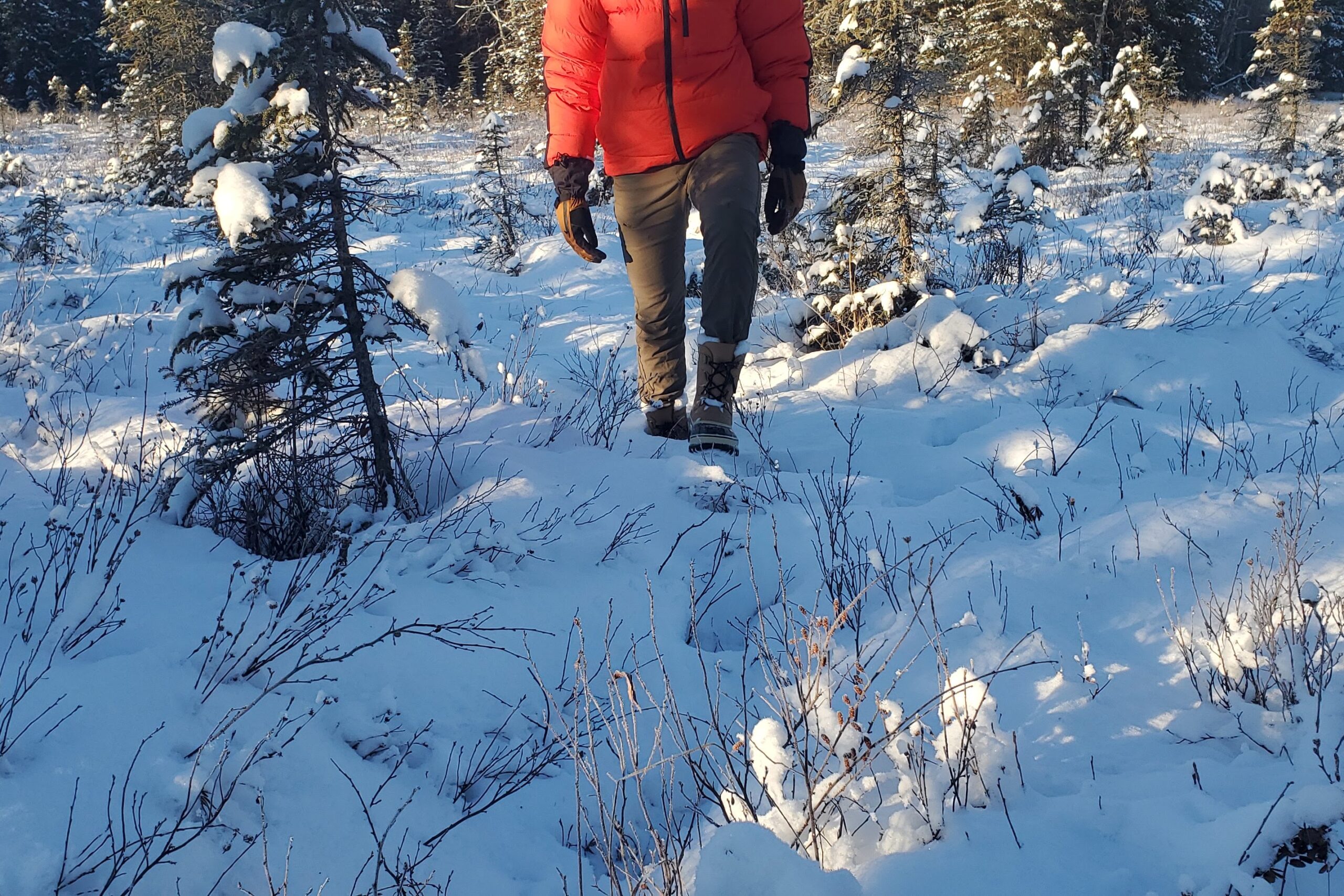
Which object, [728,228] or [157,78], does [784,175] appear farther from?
[157,78]

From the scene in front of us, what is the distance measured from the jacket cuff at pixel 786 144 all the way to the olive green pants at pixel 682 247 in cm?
9

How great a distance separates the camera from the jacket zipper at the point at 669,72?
3.51 metres

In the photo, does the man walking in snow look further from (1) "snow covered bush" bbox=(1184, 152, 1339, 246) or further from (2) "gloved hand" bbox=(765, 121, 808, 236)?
(1) "snow covered bush" bbox=(1184, 152, 1339, 246)

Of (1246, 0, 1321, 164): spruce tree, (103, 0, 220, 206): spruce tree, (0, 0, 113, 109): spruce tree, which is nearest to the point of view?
(103, 0, 220, 206): spruce tree

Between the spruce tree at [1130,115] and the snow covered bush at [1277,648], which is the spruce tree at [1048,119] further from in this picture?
the snow covered bush at [1277,648]

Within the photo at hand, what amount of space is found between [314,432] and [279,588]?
3.58 ft

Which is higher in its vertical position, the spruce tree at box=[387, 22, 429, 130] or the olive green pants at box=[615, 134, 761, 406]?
the spruce tree at box=[387, 22, 429, 130]

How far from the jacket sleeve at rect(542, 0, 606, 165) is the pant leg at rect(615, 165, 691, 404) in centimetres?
27

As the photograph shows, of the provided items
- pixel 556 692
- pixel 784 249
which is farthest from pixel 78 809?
pixel 784 249

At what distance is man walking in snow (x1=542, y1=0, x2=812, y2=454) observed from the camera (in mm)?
3580

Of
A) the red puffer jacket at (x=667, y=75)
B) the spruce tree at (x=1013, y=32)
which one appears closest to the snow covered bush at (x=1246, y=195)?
the red puffer jacket at (x=667, y=75)

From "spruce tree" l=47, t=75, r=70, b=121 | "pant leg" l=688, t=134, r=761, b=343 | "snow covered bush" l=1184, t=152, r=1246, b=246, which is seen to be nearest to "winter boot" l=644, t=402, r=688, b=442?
"pant leg" l=688, t=134, r=761, b=343

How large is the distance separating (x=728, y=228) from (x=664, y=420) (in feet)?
3.26

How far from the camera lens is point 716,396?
146 inches
